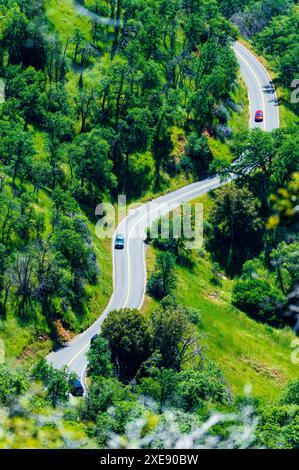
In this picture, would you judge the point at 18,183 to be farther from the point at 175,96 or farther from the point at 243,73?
the point at 243,73

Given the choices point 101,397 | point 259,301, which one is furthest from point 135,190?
point 101,397

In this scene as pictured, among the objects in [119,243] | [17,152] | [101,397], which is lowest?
[101,397]

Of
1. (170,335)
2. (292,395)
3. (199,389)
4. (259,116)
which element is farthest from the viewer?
(259,116)

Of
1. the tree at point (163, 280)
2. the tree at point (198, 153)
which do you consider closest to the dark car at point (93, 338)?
the tree at point (163, 280)

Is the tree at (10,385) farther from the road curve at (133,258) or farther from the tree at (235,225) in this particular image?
the tree at (235,225)

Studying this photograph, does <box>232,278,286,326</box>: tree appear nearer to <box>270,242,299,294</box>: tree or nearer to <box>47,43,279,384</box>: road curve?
<box>270,242,299,294</box>: tree

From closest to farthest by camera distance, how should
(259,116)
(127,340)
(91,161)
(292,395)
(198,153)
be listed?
(292,395) → (127,340) → (91,161) → (198,153) → (259,116)

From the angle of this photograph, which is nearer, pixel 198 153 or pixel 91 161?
pixel 91 161

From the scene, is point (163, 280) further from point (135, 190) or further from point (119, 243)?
point (135, 190)
